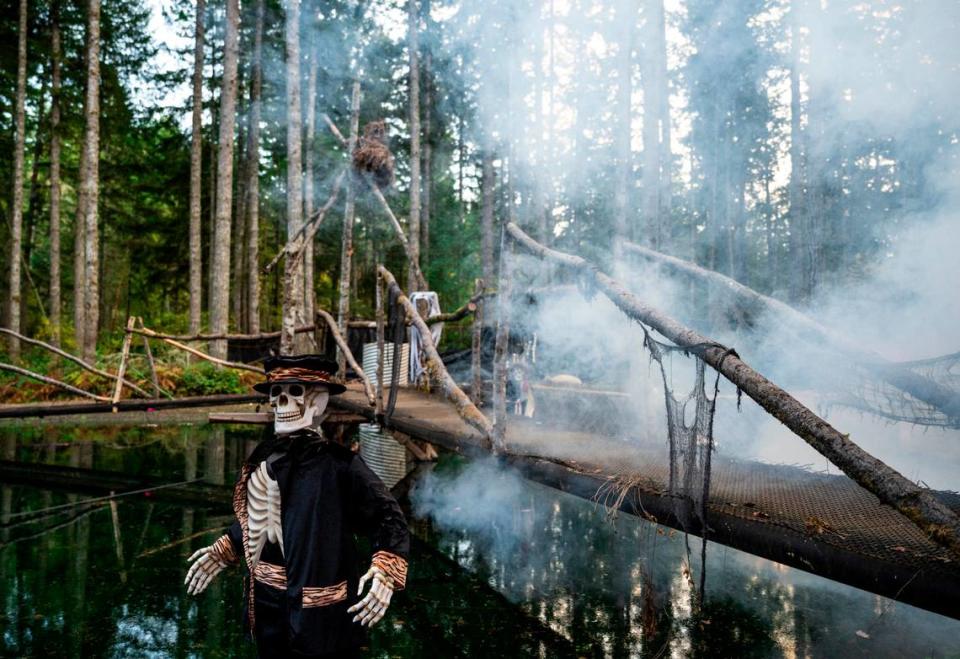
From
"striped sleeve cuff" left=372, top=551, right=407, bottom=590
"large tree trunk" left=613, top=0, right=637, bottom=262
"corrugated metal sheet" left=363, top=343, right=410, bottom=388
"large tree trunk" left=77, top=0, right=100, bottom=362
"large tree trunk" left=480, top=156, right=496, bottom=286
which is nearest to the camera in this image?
"striped sleeve cuff" left=372, top=551, right=407, bottom=590

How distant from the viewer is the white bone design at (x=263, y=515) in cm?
239

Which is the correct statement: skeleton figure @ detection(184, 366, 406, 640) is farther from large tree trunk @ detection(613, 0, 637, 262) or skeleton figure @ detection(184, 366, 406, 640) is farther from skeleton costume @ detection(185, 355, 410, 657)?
large tree trunk @ detection(613, 0, 637, 262)

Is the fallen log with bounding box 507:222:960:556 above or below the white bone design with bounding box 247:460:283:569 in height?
above

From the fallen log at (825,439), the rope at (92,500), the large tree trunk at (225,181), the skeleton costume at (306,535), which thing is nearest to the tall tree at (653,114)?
the fallen log at (825,439)

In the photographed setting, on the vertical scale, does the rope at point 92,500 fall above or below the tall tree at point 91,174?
below

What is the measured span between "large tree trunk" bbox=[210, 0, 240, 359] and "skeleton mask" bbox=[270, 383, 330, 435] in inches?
480

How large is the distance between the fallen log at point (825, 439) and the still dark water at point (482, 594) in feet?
2.58

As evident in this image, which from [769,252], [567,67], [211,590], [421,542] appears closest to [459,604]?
[421,542]

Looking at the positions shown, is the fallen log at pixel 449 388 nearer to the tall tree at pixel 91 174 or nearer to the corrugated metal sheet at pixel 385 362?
the corrugated metal sheet at pixel 385 362

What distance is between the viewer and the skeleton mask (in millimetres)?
2527

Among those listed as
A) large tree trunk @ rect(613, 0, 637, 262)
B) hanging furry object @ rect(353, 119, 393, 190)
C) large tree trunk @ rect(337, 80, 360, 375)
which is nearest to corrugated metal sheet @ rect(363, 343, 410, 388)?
large tree trunk @ rect(337, 80, 360, 375)

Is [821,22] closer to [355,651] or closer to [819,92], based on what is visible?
[819,92]

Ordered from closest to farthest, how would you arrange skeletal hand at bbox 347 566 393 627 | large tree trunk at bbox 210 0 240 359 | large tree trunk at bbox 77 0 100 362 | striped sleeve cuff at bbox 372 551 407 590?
1. skeletal hand at bbox 347 566 393 627
2. striped sleeve cuff at bbox 372 551 407 590
3. large tree trunk at bbox 77 0 100 362
4. large tree trunk at bbox 210 0 240 359

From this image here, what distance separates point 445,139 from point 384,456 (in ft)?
59.3
